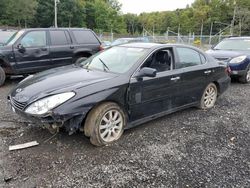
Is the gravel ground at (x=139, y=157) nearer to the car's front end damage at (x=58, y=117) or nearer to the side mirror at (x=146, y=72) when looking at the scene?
the car's front end damage at (x=58, y=117)

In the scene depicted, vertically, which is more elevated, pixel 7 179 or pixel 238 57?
pixel 238 57

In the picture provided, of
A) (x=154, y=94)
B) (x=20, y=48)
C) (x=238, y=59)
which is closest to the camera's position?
(x=154, y=94)

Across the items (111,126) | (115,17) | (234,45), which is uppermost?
(115,17)

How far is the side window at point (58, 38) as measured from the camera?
7.91 meters

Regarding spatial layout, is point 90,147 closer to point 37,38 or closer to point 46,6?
point 37,38

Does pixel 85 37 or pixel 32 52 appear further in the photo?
pixel 85 37

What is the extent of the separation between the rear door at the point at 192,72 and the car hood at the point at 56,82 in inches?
61.7

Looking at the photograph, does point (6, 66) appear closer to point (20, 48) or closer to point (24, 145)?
point (20, 48)

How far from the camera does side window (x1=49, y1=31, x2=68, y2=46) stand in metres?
7.91

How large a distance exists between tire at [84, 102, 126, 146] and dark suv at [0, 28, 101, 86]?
15.1 feet

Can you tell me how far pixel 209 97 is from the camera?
570 cm

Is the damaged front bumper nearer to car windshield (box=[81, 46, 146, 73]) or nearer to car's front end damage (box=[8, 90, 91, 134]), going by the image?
car's front end damage (box=[8, 90, 91, 134])

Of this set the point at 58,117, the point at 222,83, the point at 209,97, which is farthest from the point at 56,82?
the point at 222,83

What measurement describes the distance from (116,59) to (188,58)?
1521mm
